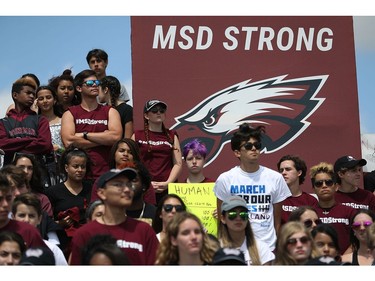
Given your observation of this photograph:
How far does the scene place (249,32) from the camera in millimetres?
13625

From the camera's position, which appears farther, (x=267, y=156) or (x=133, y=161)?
(x=267, y=156)

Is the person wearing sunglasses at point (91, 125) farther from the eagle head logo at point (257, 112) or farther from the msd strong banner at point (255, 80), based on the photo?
the eagle head logo at point (257, 112)

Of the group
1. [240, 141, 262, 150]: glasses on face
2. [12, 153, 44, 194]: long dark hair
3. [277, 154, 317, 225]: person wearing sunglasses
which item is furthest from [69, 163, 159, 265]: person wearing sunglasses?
[277, 154, 317, 225]: person wearing sunglasses

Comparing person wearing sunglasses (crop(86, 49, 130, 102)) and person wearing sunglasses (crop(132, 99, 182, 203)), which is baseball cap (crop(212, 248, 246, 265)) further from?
person wearing sunglasses (crop(86, 49, 130, 102))

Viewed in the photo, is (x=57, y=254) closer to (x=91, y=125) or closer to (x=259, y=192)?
(x=259, y=192)

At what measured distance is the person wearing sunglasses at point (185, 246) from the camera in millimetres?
8102

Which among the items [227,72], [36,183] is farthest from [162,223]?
[227,72]

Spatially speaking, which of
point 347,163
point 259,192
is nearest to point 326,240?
point 259,192

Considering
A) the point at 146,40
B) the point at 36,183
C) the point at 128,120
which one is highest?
the point at 146,40

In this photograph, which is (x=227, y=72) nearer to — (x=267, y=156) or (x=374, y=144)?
(x=267, y=156)

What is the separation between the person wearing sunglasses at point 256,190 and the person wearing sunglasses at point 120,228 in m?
1.88

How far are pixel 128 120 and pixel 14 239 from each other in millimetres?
4669

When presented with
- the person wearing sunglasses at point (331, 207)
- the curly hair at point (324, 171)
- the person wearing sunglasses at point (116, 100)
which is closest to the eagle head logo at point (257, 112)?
the person wearing sunglasses at point (116, 100)

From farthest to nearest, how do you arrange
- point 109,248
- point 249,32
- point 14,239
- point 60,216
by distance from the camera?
point 249,32, point 60,216, point 14,239, point 109,248
